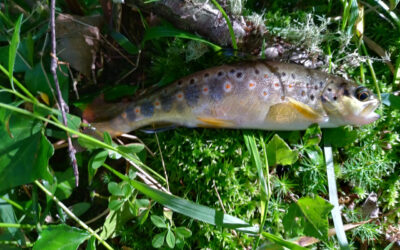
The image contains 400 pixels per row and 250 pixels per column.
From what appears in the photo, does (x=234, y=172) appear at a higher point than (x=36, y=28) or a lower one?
lower

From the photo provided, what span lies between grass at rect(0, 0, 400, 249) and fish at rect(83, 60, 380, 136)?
11cm

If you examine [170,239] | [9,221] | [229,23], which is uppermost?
[229,23]

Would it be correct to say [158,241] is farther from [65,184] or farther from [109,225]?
[65,184]

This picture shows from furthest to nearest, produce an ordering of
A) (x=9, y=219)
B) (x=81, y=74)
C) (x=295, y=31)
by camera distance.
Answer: (x=81, y=74), (x=295, y=31), (x=9, y=219)

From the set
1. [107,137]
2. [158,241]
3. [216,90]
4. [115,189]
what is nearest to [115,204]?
[115,189]

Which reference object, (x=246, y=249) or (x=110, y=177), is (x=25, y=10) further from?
A: (x=246, y=249)

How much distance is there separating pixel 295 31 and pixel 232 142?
2.85ft

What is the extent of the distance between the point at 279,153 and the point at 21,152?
1.54 metres

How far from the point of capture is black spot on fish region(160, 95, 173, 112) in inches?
91.7

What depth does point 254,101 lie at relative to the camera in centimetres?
230

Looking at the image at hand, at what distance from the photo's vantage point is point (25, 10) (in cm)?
252

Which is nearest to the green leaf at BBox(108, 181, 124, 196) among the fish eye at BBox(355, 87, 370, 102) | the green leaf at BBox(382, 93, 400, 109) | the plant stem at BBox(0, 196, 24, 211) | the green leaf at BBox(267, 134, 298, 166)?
the plant stem at BBox(0, 196, 24, 211)

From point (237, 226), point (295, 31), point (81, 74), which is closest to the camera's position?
point (237, 226)

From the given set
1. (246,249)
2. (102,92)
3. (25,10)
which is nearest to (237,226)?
(246,249)
